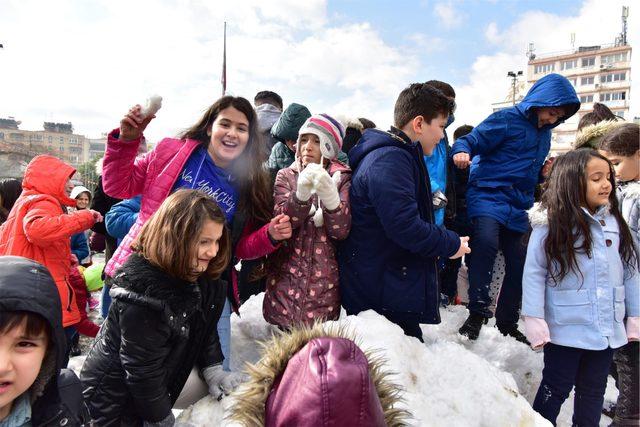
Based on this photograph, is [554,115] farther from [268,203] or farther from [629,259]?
[268,203]

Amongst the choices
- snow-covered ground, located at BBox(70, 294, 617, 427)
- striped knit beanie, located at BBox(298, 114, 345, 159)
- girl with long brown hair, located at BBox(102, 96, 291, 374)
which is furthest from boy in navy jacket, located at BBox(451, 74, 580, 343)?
girl with long brown hair, located at BBox(102, 96, 291, 374)

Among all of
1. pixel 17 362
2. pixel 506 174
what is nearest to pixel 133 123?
pixel 17 362

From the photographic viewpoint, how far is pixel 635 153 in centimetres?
262

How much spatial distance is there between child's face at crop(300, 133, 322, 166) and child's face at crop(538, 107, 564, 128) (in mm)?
1896

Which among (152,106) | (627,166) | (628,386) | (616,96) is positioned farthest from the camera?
Result: (616,96)

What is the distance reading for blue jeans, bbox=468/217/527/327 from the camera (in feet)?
9.64

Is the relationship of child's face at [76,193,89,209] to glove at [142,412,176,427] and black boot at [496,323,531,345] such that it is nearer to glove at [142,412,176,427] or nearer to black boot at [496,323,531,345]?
glove at [142,412,176,427]

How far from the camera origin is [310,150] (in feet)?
7.97

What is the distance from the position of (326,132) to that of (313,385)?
1794mm

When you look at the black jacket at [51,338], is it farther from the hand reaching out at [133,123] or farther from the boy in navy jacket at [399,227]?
the boy in navy jacket at [399,227]

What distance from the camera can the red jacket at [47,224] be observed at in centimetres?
249

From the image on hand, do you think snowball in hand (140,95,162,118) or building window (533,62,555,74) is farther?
building window (533,62,555,74)

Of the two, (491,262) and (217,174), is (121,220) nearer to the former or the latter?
(217,174)

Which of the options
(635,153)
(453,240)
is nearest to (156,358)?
(453,240)
